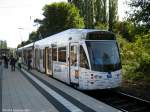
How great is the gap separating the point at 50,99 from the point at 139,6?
779 centimetres

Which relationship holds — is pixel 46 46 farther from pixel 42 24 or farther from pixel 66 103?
pixel 42 24

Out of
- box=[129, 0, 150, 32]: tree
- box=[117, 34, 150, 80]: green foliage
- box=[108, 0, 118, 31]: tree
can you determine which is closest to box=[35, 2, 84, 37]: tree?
box=[108, 0, 118, 31]: tree

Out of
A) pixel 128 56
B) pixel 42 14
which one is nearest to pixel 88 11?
pixel 42 14

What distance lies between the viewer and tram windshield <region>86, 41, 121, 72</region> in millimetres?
18875

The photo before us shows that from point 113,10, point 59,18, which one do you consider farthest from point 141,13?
point 59,18

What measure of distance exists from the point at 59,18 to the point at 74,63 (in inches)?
1946

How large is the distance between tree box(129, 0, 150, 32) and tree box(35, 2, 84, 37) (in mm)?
41905

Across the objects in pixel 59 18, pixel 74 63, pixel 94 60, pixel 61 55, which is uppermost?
pixel 59 18

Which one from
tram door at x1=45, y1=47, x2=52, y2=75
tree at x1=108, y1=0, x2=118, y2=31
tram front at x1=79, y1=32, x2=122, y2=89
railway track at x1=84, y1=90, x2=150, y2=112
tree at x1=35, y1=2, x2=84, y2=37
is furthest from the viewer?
tree at x1=35, y1=2, x2=84, y2=37

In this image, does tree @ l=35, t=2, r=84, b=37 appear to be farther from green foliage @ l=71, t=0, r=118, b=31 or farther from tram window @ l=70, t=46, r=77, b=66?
tram window @ l=70, t=46, r=77, b=66

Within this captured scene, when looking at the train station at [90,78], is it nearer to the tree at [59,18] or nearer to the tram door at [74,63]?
the tram door at [74,63]

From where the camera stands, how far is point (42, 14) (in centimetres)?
7338

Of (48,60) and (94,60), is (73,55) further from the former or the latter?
(48,60)

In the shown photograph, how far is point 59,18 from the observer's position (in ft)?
227
